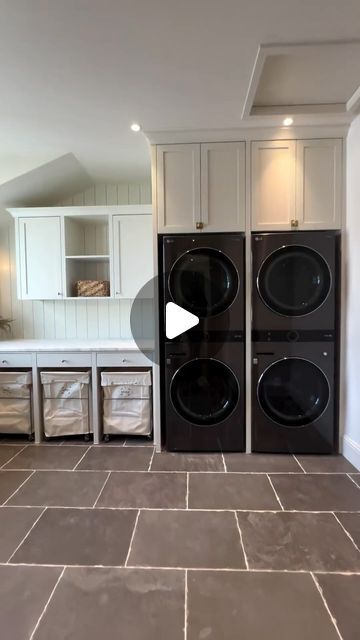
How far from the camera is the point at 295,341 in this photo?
8.44 feet

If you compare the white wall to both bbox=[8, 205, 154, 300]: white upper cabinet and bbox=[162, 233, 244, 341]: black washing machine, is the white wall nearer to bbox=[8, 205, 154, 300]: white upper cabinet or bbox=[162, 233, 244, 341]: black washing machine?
bbox=[162, 233, 244, 341]: black washing machine

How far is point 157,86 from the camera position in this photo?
6.51ft

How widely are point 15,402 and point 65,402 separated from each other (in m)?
0.45

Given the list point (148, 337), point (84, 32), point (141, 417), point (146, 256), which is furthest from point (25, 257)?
point (84, 32)

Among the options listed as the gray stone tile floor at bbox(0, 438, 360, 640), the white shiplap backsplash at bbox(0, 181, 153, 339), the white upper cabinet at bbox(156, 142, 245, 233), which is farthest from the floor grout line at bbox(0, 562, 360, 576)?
the white shiplap backsplash at bbox(0, 181, 153, 339)

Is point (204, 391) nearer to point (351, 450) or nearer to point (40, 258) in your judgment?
point (351, 450)

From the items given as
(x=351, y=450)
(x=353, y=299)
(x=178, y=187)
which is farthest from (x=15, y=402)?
(x=353, y=299)

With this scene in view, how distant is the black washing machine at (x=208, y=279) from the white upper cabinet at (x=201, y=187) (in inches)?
4.0

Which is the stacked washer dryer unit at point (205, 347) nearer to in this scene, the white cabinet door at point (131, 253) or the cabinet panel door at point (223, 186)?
the cabinet panel door at point (223, 186)

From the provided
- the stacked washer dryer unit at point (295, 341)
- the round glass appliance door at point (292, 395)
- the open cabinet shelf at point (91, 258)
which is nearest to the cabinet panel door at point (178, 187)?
the stacked washer dryer unit at point (295, 341)

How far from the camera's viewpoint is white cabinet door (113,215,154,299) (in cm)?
317

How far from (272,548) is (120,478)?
3.58 ft

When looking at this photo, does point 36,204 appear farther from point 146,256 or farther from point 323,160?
point 323,160

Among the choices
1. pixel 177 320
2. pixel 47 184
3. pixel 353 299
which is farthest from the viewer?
pixel 47 184
